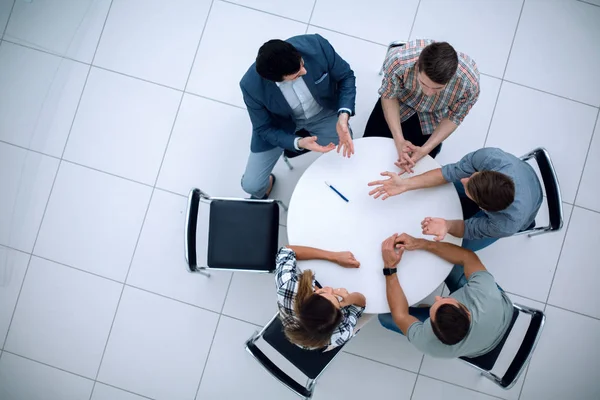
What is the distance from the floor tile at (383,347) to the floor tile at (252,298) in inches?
21.0

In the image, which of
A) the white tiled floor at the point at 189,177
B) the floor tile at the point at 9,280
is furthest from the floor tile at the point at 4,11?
the floor tile at the point at 9,280

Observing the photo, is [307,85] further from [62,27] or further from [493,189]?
[62,27]

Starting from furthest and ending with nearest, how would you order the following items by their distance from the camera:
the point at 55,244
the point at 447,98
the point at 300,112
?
the point at 55,244 → the point at 300,112 → the point at 447,98

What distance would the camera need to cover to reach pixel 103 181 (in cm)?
275

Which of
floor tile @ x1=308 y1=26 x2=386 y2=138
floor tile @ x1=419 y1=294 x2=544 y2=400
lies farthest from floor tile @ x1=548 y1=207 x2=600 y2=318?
floor tile @ x1=308 y1=26 x2=386 y2=138

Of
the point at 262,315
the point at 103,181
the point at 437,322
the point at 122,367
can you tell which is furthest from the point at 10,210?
the point at 437,322

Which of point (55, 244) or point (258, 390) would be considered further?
point (55, 244)

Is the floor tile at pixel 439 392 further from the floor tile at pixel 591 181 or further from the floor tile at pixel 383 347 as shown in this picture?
the floor tile at pixel 591 181

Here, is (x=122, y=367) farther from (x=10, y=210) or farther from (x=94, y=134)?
(x=94, y=134)

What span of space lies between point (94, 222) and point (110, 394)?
3.52 feet

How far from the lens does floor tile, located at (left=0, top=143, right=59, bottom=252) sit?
2.75 meters

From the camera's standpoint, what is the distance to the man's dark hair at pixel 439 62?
1674mm

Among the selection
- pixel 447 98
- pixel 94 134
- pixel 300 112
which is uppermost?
pixel 447 98

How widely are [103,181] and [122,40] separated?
954 millimetres
